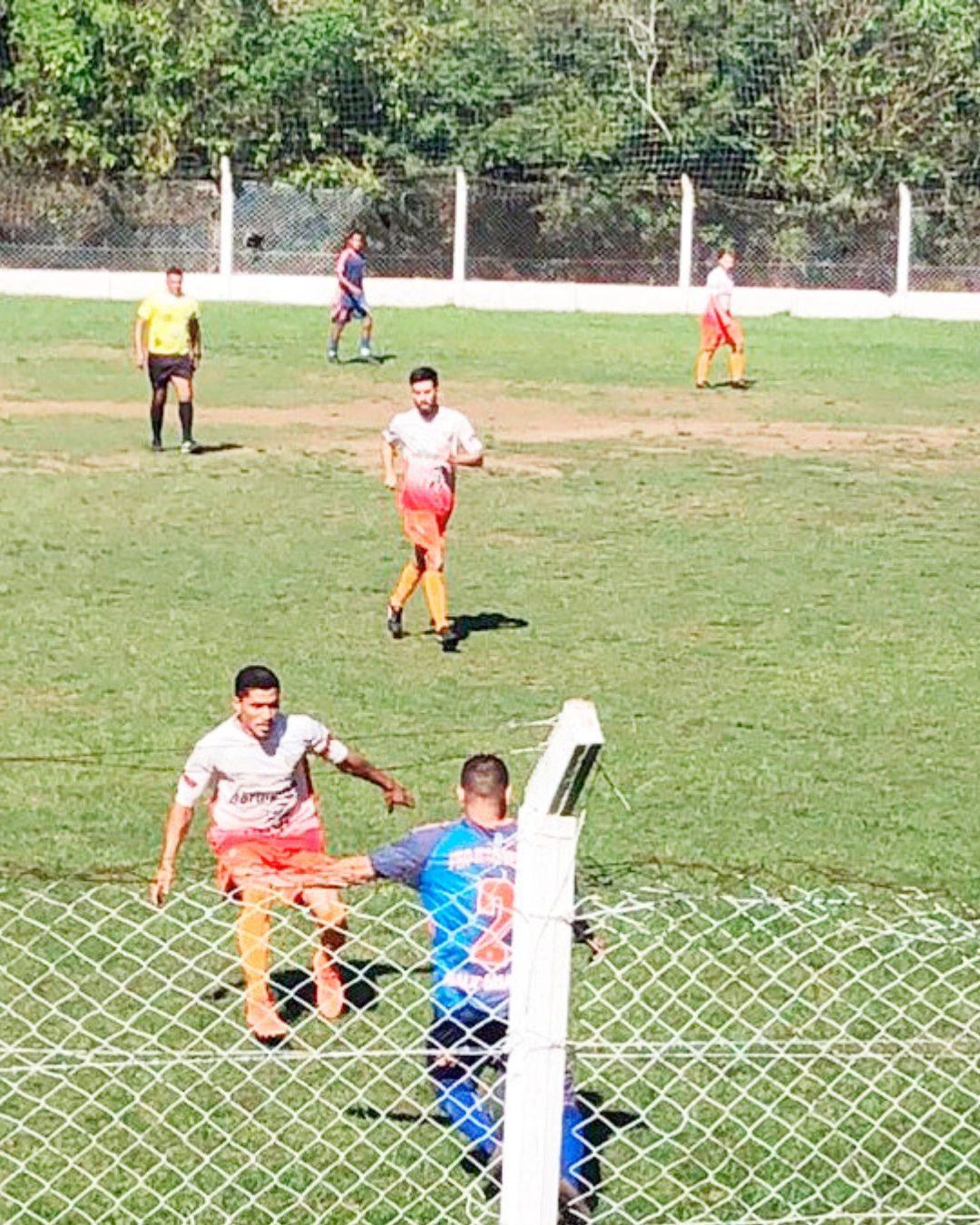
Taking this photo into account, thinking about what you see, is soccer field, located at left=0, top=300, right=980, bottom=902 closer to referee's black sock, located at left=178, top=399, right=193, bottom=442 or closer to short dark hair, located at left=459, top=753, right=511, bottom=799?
referee's black sock, located at left=178, top=399, right=193, bottom=442

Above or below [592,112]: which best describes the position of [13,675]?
below

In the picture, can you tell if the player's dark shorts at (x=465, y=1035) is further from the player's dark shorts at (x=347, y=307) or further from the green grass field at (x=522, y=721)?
the player's dark shorts at (x=347, y=307)

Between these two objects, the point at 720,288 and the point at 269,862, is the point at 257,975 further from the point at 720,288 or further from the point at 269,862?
the point at 720,288

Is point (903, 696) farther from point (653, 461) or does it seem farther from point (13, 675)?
point (653, 461)

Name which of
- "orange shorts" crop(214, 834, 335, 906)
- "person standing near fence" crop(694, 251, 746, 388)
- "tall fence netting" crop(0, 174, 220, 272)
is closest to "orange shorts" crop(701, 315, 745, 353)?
"person standing near fence" crop(694, 251, 746, 388)

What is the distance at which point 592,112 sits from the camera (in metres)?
44.5

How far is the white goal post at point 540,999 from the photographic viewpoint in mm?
4188

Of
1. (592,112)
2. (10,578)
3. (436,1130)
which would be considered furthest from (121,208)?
(436,1130)

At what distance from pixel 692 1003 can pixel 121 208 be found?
36.3 m

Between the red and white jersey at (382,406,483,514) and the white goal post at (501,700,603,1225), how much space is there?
1044cm

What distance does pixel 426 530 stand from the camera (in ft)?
48.0

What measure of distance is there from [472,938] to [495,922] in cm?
27

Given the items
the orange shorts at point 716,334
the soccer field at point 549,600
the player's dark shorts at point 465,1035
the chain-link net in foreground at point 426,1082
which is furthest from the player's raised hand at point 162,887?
the orange shorts at point 716,334

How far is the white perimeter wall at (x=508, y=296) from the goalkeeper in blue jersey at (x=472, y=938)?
33813 millimetres
